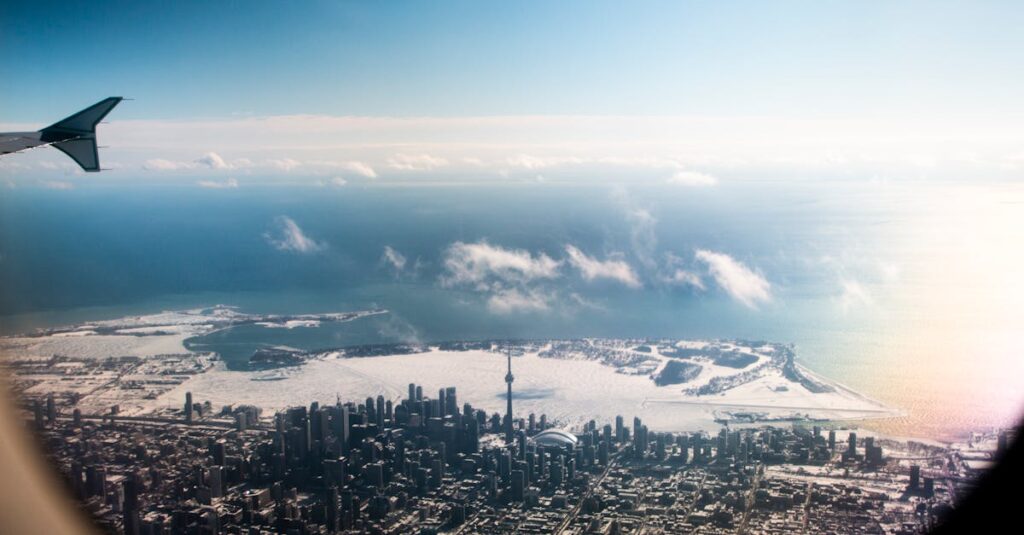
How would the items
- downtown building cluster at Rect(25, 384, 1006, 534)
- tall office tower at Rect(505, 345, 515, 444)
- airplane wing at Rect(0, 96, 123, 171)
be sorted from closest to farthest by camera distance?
1. airplane wing at Rect(0, 96, 123, 171)
2. downtown building cluster at Rect(25, 384, 1006, 534)
3. tall office tower at Rect(505, 345, 515, 444)

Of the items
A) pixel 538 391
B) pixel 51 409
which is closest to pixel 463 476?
pixel 538 391

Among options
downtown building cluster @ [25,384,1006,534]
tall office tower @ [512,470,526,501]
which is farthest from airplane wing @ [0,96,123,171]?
tall office tower @ [512,470,526,501]

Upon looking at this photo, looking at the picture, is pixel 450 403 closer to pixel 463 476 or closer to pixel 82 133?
pixel 463 476

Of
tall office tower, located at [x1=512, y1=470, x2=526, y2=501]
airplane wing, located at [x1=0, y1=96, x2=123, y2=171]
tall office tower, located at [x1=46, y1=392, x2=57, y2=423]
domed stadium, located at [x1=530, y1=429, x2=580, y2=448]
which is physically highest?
airplane wing, located at [x1=0, y1=96, x2=123, y2=171]

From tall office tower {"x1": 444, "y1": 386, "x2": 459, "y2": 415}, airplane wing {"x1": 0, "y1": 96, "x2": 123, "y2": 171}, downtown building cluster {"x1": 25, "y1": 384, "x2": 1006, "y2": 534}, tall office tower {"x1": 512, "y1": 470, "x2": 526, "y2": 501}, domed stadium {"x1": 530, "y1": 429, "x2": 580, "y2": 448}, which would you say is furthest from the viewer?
tall office tower {"x1": 444, "y1": 386, "x2": 459, "y2": 415}

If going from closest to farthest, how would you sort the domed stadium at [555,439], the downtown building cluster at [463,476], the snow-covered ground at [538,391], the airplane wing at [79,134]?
the airplane wing at [79,134]
the downtown building cluster at [463,476]
the domed stadium at [555,439]
the snow-covered ground at [538,391]

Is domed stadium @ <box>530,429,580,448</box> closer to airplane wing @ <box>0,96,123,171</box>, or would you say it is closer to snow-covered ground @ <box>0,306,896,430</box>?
snow-covered ground @ <box>0,306,896,430</box>

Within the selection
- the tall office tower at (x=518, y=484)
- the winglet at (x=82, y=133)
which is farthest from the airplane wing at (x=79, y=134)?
the tall office tower at (x=518, y=484)

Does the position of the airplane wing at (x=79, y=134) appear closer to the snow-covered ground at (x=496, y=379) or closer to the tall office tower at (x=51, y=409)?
the tall office tower at (x=51, y=409)
